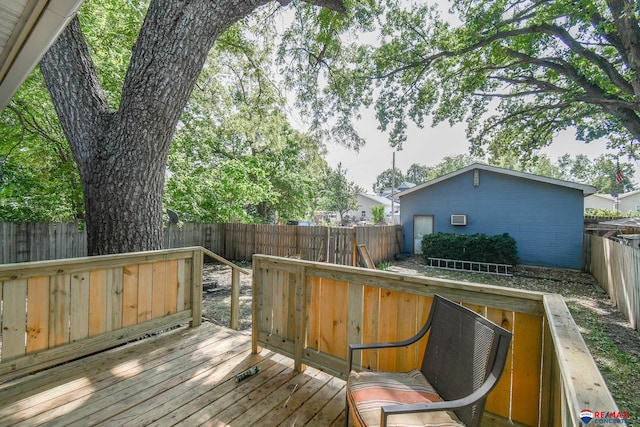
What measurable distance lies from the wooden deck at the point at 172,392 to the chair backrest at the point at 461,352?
2.96ft

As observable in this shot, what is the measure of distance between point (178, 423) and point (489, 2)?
31.1ft

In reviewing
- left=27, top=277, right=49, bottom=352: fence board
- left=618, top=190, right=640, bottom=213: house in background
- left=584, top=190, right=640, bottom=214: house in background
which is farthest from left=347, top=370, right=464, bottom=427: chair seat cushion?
left=618, top=190, right=640, bottom=213: house in background

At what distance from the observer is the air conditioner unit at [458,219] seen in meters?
11.4

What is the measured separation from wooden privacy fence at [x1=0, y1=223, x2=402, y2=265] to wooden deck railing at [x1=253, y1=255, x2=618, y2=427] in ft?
19.8

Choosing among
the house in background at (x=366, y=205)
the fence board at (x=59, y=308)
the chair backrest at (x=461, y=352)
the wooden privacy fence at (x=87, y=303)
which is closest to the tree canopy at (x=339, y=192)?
the house in background at (x=366, y=205)

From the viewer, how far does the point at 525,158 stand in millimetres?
11883

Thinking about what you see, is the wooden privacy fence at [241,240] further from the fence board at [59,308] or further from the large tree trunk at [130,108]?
the fence board at [59,308]

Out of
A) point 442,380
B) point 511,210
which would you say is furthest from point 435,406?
point 511,210

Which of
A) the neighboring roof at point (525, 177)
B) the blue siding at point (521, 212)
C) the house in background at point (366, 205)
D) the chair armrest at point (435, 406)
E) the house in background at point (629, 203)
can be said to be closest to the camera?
the chair armrest at point (435, 406)

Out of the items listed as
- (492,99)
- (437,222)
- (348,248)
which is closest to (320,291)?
(348,248)

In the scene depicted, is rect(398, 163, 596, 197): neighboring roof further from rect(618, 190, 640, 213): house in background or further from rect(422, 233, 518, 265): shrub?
rect(618, 190, 640, 213): house in background

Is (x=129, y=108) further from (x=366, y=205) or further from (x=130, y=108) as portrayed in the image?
(x=366, y=205)

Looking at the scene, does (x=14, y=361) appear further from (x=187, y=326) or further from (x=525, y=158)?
(x=525, y=158)

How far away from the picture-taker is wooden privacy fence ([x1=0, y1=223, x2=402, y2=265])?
6734 millimetres
